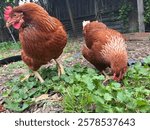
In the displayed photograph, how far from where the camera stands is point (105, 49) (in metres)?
2.99

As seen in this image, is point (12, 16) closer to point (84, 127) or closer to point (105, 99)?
point (105, 99)

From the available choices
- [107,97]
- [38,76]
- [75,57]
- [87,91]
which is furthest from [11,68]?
[107,97]

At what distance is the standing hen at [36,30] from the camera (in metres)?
2.94

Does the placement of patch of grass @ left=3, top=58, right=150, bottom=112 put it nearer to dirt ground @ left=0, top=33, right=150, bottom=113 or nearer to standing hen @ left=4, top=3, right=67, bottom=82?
dirt ground @ left=0, top=33, right=150, bottom=113

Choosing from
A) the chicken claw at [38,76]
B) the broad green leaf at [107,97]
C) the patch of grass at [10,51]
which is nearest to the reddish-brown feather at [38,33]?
the chicken claw at [38,76]

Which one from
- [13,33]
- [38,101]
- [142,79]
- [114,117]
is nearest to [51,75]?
[38,101]

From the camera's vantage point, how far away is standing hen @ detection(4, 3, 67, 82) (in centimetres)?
294

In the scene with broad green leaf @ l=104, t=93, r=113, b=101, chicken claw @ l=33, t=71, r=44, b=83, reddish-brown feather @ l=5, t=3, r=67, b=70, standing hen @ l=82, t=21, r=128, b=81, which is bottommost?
chicken claw @ l=33, t=71, r=44, b=83

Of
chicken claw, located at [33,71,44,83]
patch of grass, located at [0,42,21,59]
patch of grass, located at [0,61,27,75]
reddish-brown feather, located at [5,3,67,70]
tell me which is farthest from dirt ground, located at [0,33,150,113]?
patch of grass, located at [0,42,21,59]

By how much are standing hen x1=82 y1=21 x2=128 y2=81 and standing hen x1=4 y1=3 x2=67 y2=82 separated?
1.11 ft

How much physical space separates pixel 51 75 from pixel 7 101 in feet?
2.25

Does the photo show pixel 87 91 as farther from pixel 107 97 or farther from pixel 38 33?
pixel 38 33

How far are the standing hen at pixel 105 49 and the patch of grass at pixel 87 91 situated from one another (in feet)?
0.38

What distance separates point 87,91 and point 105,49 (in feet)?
1.97
